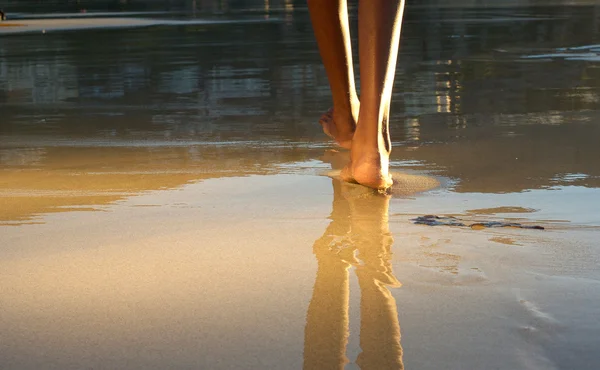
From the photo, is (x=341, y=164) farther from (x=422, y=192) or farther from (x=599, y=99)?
(x=599, y=99)

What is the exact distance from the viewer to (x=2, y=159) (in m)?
3.34

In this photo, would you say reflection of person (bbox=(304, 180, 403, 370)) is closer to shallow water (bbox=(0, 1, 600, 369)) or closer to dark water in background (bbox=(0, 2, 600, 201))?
shallow water (bbox=(0, 1, 600, 369))

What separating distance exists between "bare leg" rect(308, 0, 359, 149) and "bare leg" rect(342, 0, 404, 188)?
38cm

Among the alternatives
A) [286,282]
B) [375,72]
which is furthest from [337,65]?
[286,282]

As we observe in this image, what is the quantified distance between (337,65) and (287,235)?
1.19 metres

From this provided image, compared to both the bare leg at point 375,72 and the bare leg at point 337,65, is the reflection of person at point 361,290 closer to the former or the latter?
the bare leg at point 375,72

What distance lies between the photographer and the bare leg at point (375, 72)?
2.83 meters

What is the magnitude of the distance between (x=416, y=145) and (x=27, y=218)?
1.43 meters

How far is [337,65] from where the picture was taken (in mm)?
3357

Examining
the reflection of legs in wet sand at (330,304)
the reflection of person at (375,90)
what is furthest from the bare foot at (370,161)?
the reflection of legs in wet sand at (330,304)

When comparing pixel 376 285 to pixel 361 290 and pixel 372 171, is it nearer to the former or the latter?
pixel 361 290

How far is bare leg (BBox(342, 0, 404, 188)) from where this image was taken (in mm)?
2828

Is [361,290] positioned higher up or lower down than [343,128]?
lower down

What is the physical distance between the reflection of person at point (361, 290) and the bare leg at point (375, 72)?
0.80 feet
